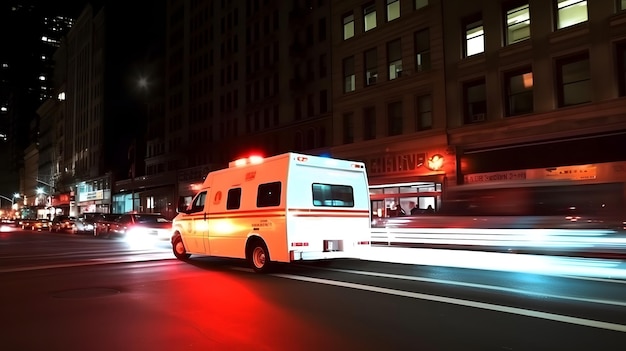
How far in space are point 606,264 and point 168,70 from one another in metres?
62.6

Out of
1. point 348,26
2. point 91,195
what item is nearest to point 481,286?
point 348,26

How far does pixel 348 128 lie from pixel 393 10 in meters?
7.89

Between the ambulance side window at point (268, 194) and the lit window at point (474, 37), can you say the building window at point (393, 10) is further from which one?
the ambulance side window at point (268, 194)

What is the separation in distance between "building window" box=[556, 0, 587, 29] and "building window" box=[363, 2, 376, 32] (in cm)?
1155

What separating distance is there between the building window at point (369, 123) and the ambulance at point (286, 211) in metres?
19.5

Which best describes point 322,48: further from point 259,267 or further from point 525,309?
point 525,309

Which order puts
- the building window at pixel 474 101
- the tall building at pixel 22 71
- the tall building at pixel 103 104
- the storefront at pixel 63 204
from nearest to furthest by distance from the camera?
1. the building window at pixel 474 101
2. the tall building at pixel 103 104
3. the storefront at pixel 63 204
4. the tall building at pixel 22 71

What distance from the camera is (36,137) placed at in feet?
420

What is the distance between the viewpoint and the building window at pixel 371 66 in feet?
106

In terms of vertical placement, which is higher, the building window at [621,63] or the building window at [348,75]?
the building window at [348,75]

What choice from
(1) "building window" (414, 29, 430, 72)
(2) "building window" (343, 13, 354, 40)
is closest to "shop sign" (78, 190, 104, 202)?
(2) "building window" (343, 13, 354, 40)

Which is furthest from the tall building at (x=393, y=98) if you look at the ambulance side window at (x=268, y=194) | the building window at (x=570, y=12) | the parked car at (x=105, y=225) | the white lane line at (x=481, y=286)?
the ambulance side window at (x=268, y=194)

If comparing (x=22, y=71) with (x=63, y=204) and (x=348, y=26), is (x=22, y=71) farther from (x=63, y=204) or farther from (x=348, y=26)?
(x=348, y=26)

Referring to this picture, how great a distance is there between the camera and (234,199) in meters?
13.0
